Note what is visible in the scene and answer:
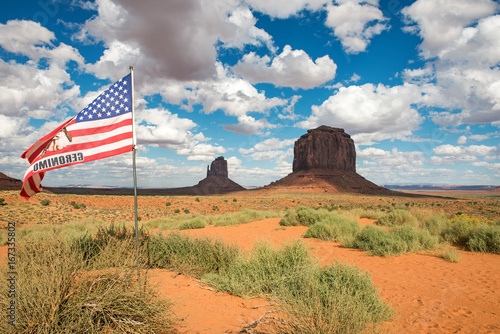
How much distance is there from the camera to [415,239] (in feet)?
35.3

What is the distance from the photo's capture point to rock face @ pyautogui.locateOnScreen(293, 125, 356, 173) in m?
111

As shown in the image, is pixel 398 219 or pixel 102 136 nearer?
pixel 102 136

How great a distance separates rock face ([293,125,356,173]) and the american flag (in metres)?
109

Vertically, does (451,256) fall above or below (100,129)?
below

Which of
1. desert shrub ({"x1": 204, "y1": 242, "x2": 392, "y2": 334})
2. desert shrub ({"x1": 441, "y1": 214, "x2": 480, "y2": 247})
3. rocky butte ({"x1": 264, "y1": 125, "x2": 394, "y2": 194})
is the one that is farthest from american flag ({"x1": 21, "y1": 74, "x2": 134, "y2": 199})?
rocky butte ({"x1": 264, "y1": 125, "x2": 394, "y2": 194})

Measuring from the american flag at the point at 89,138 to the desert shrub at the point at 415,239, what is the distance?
1061 cm

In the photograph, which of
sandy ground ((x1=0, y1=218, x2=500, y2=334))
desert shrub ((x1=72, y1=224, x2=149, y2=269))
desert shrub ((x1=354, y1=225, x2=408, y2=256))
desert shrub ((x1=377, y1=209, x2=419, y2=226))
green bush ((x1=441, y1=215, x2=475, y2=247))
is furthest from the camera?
desert shrub ((x1=377, y1=209, x2=419, y2=226))

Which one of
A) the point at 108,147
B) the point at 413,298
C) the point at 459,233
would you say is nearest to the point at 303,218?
the point at 459,233

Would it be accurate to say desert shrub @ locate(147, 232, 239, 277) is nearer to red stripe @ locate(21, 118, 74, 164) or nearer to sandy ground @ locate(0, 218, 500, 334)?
sandy ground @ locate(0, 218, 500, 334)

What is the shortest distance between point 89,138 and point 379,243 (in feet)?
34.1

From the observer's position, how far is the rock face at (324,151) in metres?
111

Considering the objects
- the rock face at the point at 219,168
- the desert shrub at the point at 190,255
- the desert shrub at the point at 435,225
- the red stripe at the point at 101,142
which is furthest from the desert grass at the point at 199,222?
the rock face at the point at 219,168

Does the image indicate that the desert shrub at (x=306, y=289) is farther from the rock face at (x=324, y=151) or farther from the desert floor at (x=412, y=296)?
the rock face at (x=324, y=151)

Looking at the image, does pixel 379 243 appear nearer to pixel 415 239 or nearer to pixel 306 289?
pixel 415 239
